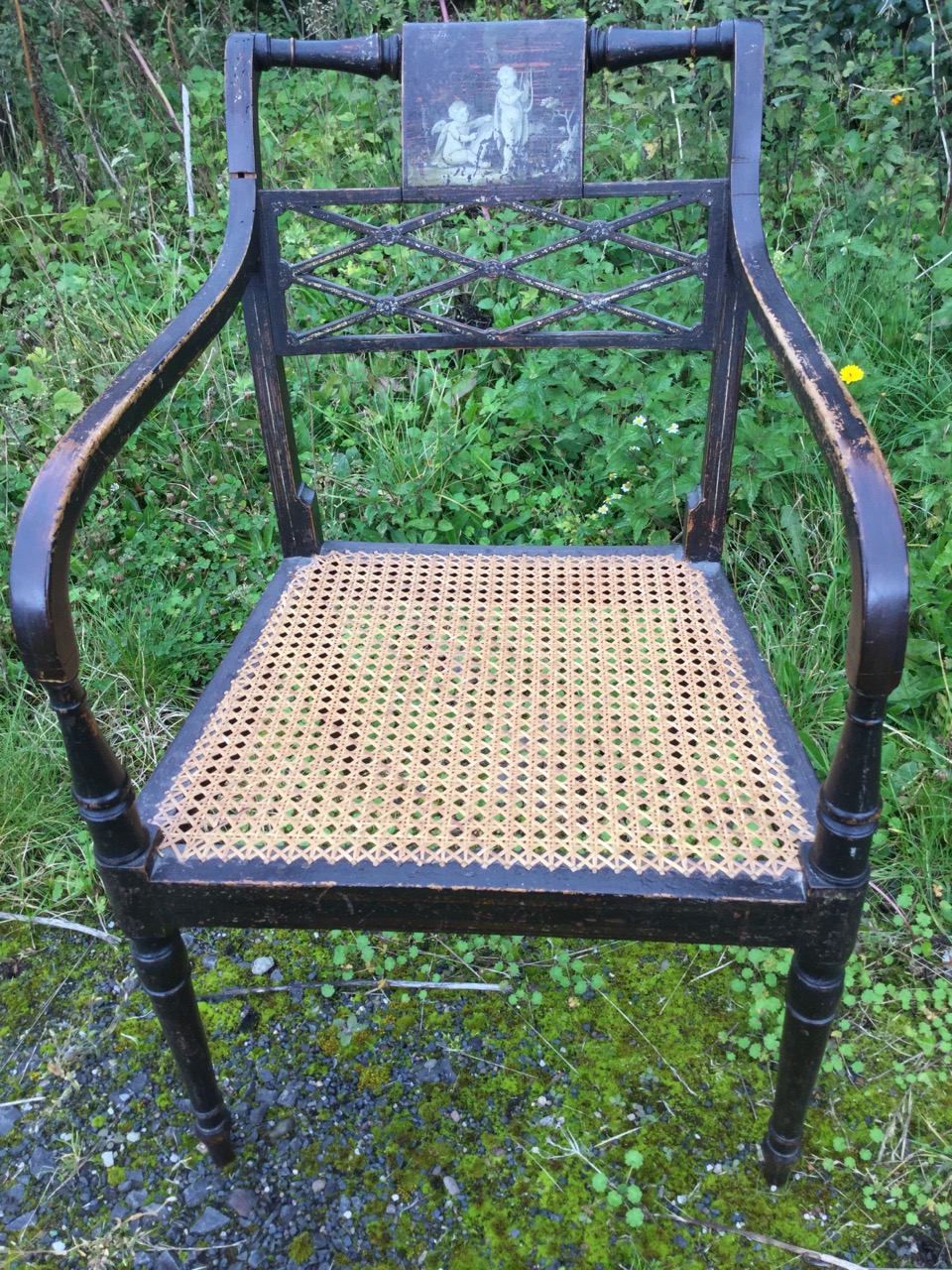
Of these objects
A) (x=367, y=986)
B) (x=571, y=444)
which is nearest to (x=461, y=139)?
(x=571, y=444)

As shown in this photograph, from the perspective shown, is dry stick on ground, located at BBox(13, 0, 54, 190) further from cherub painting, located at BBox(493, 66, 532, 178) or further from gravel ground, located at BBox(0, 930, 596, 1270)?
gravel ground, located at BBox(0, 930, 596, 1270)

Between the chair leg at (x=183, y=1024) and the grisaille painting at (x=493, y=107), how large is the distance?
1.03m

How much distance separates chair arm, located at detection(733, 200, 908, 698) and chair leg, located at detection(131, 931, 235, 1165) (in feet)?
2.59

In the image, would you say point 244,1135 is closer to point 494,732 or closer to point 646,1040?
point 646,1040

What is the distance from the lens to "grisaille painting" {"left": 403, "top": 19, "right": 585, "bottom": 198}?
4.21 feet

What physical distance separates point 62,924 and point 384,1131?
0.74 meters

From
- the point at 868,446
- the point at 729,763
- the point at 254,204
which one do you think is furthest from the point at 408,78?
the point at 729,763

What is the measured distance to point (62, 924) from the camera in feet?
5.77

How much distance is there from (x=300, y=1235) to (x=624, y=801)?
2.60 ft

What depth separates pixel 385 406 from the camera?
229 centimetres

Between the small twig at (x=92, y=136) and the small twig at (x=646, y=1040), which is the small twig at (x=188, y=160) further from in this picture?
the small twig at (x=646, y=1040)

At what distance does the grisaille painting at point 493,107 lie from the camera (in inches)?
50.5

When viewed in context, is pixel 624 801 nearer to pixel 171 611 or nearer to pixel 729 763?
pixel 729 763

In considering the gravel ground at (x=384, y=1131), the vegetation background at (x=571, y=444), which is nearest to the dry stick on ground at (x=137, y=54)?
the vegetation background at (x=571, y=444)
